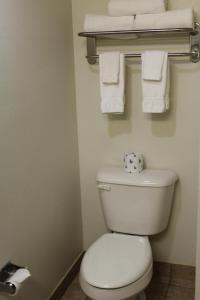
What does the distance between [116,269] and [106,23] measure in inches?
51.1

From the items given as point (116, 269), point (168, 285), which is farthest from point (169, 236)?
point (116, 269)

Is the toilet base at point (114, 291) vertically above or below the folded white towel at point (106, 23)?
below

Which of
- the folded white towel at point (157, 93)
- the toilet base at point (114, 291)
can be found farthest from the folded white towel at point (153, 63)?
the toilet base at point (114, 291)

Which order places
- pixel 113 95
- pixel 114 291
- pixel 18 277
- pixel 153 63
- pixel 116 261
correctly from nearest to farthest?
pixel 18 277 → pixel 114 291 → pixel 116 261 → pixel 153 63 → pixel 113 95

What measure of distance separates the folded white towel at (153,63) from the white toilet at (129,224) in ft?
1.88

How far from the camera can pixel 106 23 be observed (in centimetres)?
196

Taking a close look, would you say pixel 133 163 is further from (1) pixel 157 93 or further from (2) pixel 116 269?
(2) pixel 116 269

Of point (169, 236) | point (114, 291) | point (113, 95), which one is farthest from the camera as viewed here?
point (169, 236)

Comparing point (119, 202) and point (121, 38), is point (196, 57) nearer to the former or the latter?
point (121, 38)

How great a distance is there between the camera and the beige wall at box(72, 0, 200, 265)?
6.89 feet

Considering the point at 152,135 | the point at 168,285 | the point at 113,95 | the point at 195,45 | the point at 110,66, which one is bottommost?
the point at 168,285

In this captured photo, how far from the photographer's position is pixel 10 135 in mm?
1611

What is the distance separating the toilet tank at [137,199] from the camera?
6.72 feet

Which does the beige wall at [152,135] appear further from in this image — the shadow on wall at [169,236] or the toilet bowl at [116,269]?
the toilet bowl at [116,269]
